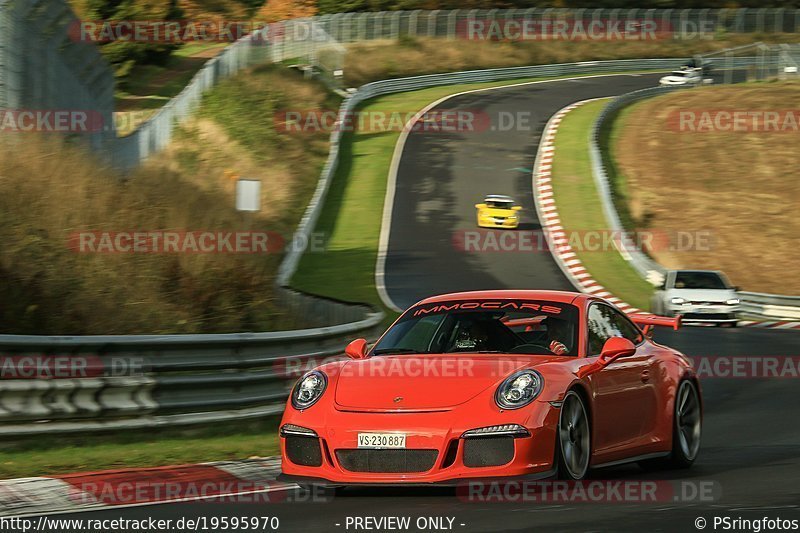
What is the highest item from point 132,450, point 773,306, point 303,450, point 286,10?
point 286,10

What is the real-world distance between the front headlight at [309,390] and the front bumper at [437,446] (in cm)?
38

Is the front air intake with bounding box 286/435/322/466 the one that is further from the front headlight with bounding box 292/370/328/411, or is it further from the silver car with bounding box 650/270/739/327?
the silver car with bounding box 650/270/739/327

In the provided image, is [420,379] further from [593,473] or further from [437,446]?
[593,473]

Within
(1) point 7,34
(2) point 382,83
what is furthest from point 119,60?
(1) point 7,34

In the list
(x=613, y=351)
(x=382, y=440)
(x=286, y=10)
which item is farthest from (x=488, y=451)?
(x=286, y=10)

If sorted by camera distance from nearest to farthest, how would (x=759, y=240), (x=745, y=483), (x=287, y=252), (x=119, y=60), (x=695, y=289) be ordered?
(x=745, y=483) < (x=695, y=289) < (x=287, y=252) < (x=759, y=240) < (x=119, y=60)

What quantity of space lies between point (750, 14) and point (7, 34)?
231 feet

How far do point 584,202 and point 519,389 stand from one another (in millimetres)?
32526

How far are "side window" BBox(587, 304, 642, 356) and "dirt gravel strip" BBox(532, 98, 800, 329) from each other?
12520 millimetres

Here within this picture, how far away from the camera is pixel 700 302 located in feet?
89.6

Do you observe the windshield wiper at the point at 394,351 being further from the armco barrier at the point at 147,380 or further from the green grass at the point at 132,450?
the armco barrier at the point at 147,380

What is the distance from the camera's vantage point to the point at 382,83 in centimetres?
5869

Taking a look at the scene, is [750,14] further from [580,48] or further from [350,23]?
[350,23]

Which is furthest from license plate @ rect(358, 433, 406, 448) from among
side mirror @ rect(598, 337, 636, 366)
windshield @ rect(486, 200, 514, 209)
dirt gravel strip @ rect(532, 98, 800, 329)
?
windshield @ rect(486, 200, 514, 209)
